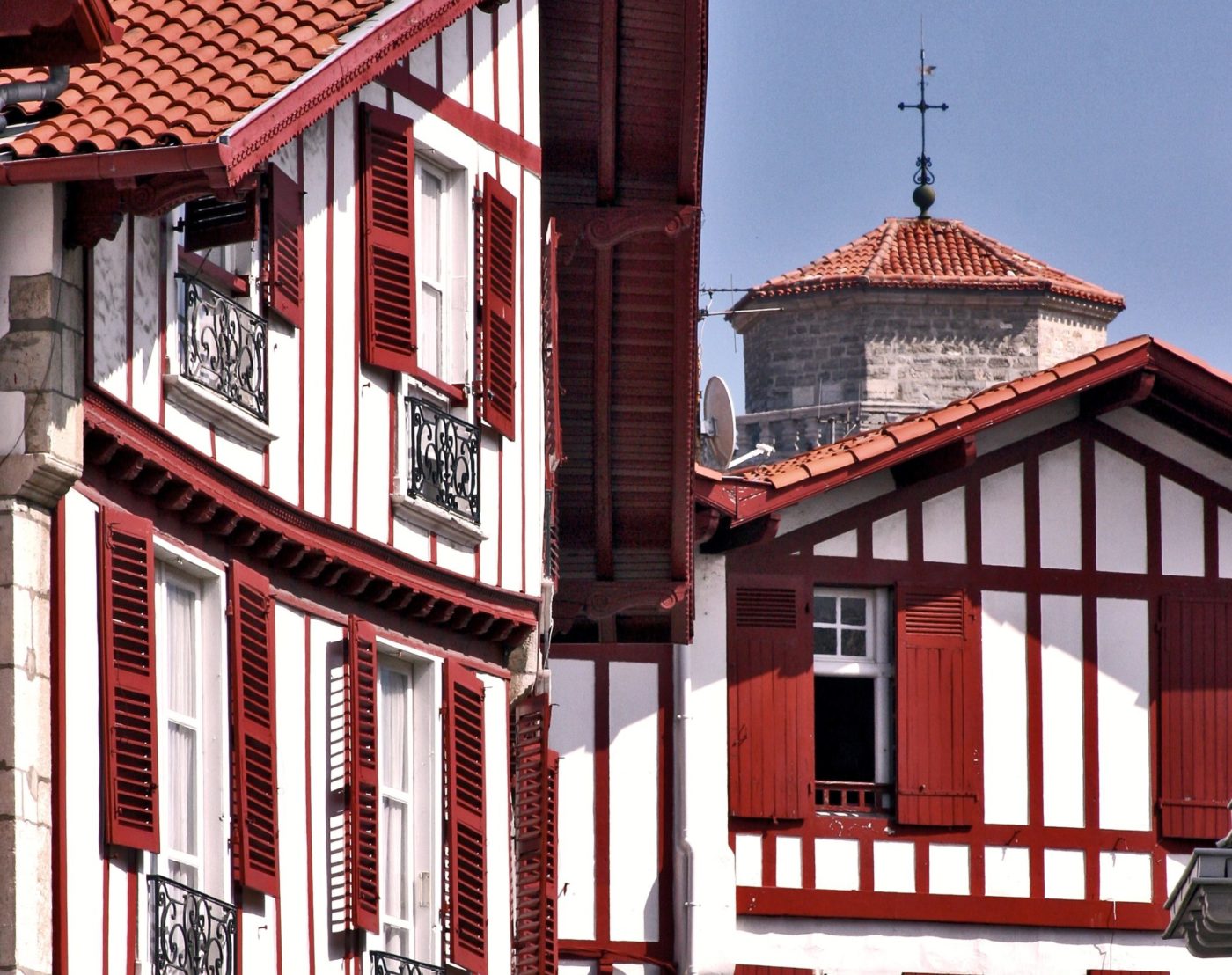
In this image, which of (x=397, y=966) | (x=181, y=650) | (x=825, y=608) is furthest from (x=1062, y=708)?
(x=181, y=650)

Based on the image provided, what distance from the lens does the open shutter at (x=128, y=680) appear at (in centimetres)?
1034

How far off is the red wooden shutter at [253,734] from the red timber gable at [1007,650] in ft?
26.8

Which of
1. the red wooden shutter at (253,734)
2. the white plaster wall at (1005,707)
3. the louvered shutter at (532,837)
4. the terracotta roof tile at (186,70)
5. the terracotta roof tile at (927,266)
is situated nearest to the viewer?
the terracotta roof tile at (186,70)

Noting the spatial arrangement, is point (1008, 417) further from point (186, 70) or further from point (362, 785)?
point (186, 70)

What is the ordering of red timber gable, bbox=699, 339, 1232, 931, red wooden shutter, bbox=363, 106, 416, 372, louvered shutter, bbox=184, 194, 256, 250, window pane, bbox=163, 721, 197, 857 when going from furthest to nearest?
red timber gable, bbox=699, 339, 1232, 931 → red wooden shutter, bbox=363, 106, 416, 372 → window pane, bbox=163, 721, 197, 857 → louvered shutter, bbox=184, 194, 256, 250

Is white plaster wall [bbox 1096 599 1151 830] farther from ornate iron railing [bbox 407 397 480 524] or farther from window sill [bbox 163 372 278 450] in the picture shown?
window sill [bbox 163 372 278 450]

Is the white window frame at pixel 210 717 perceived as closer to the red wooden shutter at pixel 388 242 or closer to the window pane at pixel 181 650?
the window pane at pixel 181 650

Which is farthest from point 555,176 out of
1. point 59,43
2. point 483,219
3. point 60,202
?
point 59,43

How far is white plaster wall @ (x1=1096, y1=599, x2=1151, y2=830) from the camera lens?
20750 mm

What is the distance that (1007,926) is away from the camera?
2045cm

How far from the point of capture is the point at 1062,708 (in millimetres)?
20812

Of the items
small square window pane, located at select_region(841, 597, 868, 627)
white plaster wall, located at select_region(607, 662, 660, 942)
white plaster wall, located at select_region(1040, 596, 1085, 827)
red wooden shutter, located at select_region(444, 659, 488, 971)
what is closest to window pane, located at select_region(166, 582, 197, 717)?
red wooden shutter, located at select_region(444, 659, 488, 971)

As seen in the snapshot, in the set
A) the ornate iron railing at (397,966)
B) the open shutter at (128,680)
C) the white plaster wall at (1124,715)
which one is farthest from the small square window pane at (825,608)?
the open shutter at (128,680)

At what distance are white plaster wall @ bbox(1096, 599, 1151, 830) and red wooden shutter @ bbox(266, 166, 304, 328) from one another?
9.73 m
